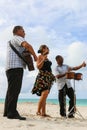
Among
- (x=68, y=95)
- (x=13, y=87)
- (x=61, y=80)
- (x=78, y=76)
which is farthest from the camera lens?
(x=68, y=95)

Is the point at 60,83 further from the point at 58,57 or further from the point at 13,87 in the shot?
the point at 13,87

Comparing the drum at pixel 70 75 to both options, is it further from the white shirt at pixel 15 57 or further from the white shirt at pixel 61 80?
the white shirt at pixel 15 57

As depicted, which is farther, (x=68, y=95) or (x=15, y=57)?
(x=68, y=95)

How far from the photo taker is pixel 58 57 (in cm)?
1070

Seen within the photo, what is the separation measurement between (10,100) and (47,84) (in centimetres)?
151

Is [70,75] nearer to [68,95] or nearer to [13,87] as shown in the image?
[68,95]

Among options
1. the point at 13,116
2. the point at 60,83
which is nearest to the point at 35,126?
the point at 13,116

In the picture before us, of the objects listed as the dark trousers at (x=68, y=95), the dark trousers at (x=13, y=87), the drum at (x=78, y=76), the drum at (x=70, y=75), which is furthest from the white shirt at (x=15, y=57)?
the dark trousers at (x=68, y=95)

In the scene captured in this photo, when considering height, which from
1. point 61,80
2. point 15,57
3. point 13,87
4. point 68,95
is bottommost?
point 68,95

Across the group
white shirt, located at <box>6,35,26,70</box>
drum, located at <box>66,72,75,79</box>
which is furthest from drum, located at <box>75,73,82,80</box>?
white shirt, located at <box>6,35,26,70</box>

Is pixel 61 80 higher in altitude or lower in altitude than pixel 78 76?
lower

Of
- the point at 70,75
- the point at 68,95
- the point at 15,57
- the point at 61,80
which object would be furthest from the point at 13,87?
the point at 68,95

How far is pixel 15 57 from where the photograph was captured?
27.9ft

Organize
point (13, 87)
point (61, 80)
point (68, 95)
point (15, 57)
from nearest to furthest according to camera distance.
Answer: point (13, 87) → point (15, 57) → point (61, 80) → point (68, 95)
